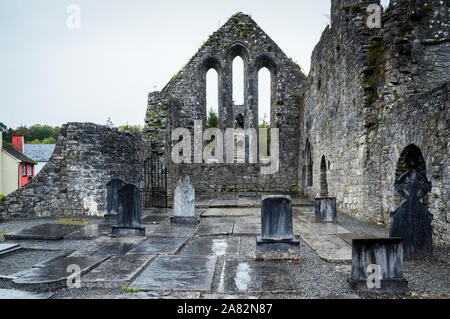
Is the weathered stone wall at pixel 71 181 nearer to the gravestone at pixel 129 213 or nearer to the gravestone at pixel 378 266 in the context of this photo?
the gravestone at pixel 129 213

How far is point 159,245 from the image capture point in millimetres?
5676

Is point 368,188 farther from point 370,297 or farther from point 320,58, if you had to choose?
point 320,58

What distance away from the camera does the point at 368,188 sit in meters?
7.81

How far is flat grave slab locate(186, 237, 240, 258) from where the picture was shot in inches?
202

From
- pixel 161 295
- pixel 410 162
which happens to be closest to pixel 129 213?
pixel 161 295

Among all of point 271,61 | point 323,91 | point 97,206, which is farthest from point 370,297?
point 271,61

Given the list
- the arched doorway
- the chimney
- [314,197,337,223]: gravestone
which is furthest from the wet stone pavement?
the chimney

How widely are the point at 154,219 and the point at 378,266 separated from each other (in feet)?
20.8

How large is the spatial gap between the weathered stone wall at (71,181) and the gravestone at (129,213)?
3149 millimetres

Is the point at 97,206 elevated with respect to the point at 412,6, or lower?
lower

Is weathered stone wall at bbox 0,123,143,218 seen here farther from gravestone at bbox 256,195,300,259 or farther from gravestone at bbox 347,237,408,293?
gravestone at bbox 347,237,408,293

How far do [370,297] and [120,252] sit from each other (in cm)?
381

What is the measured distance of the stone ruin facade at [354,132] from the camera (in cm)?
580

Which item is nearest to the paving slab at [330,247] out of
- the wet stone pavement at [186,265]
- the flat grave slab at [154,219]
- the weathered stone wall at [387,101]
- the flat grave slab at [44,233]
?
the wet stone pavement at [186,265]
